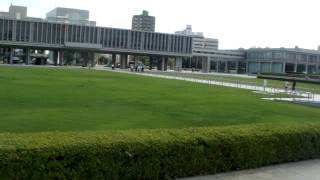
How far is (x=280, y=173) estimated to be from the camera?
941 centimetres

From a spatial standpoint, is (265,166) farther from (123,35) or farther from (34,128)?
(123,35)

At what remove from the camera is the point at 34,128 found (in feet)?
44.5

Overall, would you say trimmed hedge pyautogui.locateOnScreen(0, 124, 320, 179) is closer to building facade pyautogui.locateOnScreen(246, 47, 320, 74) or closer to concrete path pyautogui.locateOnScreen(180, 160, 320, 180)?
concrete path pyautogui.locateOnScreen(180, 160, 320, 180)

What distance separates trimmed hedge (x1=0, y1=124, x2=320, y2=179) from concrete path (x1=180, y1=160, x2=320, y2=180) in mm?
141

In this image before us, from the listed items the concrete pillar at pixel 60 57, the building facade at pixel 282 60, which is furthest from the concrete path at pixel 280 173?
the building facade at pixel 282 60

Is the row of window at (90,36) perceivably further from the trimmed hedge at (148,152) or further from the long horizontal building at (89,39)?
the trimmed hedge at (148,152)

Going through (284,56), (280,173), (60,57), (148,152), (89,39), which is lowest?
(280,173)

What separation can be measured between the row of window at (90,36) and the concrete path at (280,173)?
4469 inches

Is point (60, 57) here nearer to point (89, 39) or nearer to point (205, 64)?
point (89, 39)

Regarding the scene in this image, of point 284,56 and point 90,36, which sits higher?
point 90,36

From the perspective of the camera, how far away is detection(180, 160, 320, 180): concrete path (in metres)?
8.86

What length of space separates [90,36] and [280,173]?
121 metres

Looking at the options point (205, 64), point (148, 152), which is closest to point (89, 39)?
point (205, 64)

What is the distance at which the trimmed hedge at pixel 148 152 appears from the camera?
22.5ft
